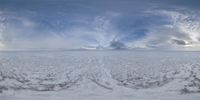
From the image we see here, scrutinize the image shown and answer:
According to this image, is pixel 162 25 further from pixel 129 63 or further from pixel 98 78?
pixel 98 78

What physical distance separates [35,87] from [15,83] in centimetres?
19

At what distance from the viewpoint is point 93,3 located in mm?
4457

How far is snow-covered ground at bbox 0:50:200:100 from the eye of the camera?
436 centimetres

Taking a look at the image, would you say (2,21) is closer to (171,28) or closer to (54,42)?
(54,42)

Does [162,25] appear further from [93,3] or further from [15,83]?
[15,83]

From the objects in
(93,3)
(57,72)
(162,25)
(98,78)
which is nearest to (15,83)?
(57,72)

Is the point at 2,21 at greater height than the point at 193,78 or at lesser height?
greater

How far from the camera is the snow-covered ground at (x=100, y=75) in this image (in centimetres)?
436

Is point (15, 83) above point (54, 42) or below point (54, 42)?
below

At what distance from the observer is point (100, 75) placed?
4414 millimetres

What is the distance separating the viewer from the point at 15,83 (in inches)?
172

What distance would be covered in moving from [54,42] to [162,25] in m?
1.03

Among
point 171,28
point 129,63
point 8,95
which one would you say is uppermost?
point 171,28

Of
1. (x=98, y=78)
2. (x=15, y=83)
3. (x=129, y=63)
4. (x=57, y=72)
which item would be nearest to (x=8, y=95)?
(x=15, y=83)
